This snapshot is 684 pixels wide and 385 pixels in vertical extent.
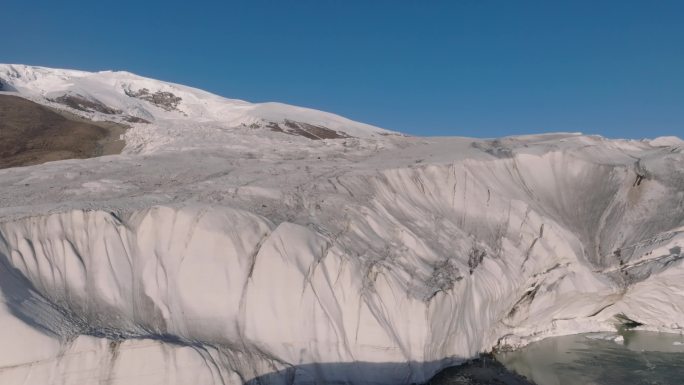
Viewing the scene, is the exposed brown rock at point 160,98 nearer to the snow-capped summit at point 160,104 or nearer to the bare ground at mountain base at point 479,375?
the snow-capped summit at point 160,104

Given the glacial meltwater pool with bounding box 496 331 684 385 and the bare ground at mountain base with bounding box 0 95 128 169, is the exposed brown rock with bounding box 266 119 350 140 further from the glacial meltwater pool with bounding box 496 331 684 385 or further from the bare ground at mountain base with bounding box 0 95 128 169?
the glacial meltwater pool with bounding box 496 331 684 385

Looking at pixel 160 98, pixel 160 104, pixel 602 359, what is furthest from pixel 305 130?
pixel 602 359

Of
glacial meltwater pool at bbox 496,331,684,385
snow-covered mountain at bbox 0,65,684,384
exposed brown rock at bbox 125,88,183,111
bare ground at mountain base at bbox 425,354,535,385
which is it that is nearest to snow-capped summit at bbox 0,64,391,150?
exposed brown rock at bbox 125,88,183,111

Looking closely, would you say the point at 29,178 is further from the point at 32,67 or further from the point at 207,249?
the point at 32,67

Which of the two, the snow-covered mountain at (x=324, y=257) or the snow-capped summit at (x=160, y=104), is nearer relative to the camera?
the snow-covered mountain at (x=324, y=257)

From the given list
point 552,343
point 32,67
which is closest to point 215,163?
point 552,343

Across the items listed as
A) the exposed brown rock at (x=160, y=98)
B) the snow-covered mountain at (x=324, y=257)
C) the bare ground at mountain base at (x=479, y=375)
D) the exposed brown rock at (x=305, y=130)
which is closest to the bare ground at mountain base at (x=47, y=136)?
the snow-covered mountain at (x=324, y=257)

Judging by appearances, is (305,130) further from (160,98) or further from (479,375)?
(479,375)
